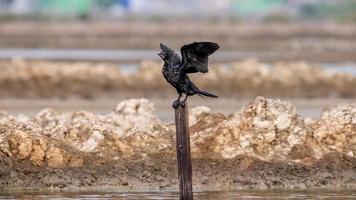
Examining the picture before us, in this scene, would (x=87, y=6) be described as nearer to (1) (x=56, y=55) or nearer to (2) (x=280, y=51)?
(2) (x=280, y=51)

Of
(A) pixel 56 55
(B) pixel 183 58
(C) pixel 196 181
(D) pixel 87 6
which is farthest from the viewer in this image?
(D) pixel 87 6

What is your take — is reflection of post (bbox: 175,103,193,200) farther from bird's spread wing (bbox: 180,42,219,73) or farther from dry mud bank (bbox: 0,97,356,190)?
dry mud bank (bbox: 0,97,356,190)

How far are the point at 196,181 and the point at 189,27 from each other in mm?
74284

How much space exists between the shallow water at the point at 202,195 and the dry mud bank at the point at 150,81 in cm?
1584

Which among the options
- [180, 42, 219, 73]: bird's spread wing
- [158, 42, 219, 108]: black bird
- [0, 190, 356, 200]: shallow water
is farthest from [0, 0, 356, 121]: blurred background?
[180, 42, 219, 73]: bird's spread wing

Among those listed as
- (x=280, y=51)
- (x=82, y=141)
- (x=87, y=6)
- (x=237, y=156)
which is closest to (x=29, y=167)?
(x=82, y=141)

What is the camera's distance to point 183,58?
1575 cm

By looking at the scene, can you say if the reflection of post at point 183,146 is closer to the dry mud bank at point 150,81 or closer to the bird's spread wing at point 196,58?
the bird's spread wing at point 196,58

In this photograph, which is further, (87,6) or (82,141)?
(87,6)

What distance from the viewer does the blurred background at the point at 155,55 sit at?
1342 inches

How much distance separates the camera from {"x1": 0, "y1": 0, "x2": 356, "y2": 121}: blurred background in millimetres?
34094

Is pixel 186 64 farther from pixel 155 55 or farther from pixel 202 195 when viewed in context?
pixel 155 55

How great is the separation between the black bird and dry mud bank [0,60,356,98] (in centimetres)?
1800

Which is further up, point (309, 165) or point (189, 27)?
point (189, 27)
